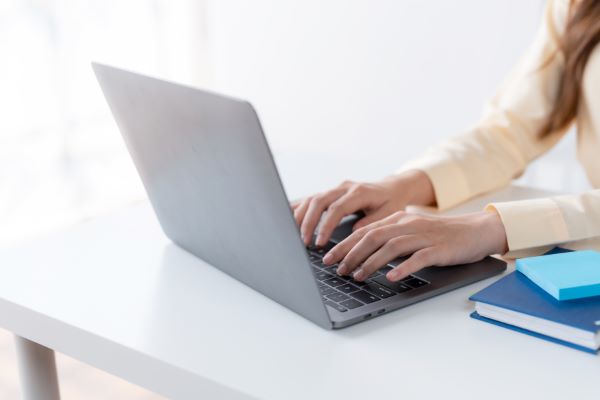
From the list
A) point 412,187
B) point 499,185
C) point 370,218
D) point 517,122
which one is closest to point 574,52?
point 517,122

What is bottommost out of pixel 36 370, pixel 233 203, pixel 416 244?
pixel 36 370

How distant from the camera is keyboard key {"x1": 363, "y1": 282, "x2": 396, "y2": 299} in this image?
0.83 metres

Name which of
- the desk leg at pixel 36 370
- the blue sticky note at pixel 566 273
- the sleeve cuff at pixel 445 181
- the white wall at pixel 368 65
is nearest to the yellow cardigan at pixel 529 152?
the sleeve cuff at pixel 445 181

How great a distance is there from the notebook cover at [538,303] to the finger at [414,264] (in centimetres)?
7

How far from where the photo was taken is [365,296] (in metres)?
0.82

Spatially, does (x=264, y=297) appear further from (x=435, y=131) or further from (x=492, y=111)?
(x=435, y=131)

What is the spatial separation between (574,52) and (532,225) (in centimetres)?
51

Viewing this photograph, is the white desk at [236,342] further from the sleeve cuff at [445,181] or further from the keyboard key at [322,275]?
the sleeve cuff at [445,181]

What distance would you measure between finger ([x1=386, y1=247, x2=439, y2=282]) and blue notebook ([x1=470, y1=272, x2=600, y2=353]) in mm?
75

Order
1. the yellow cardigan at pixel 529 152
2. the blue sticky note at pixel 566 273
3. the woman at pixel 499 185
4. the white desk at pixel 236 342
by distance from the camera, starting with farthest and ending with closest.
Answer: the yellow cardigan at pixel 529 152 → the woman at pixel 499 185 → the blue sticky note at pixel 566 273 → the white desk at pixel 236 342

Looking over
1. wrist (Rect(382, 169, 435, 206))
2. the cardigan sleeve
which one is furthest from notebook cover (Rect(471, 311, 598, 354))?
the cardigan sleeve

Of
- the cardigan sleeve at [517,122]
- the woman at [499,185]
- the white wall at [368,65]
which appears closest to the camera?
the woman at [499,185]

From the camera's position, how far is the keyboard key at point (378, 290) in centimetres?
83

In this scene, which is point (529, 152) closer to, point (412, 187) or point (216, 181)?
point (412, 187)
